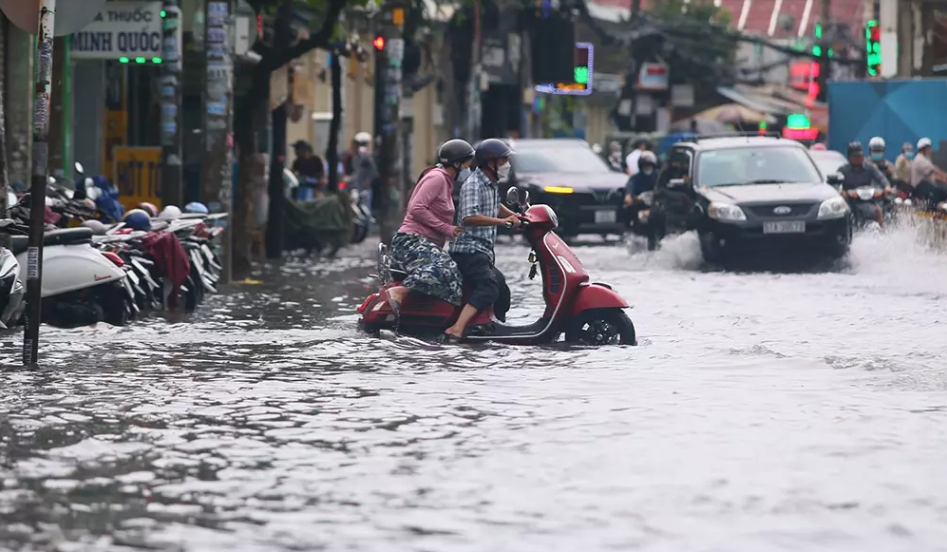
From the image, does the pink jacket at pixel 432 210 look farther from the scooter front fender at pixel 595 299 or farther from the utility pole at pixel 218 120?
the utility pole at pixel 218 120

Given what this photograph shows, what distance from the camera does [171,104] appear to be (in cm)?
2317

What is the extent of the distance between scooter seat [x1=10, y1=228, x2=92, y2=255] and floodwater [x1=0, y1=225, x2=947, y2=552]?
0.79m

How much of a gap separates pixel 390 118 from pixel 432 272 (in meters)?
19.2

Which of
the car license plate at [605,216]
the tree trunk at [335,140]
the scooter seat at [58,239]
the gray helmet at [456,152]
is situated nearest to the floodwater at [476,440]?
the scooter seat at [58,239]

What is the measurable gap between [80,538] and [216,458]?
1959 millimetres

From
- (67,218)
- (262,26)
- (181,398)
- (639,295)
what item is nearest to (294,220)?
(262,26)

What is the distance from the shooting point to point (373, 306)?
50.6ft

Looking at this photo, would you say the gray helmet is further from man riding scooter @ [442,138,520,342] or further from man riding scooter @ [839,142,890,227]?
man riding scooter @ [839,142,890,227]

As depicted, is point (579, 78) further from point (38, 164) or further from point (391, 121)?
point (38, 164)

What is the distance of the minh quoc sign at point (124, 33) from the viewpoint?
22453 millimetres

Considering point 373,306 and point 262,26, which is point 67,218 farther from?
point 262,26

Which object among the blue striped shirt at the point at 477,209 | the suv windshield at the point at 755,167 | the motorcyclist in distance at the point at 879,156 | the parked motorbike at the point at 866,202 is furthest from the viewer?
the motorcyclist in distance at the point at 879,156

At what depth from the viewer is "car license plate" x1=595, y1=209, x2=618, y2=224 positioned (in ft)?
115

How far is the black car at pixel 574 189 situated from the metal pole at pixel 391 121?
1653 millimetres
